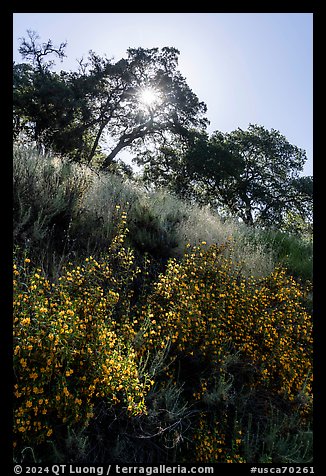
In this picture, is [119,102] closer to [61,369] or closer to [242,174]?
[242,174]

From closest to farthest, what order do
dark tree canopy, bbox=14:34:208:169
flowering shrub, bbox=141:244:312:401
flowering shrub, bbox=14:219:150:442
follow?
flowering shrub, bbox=14:219:150:442
flowering shrub, bbox=141:244:312:401
dark tree canopy, bbox=14:34:208:169

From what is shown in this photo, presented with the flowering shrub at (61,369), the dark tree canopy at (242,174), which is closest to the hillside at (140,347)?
the flowering shrub at (61,369)

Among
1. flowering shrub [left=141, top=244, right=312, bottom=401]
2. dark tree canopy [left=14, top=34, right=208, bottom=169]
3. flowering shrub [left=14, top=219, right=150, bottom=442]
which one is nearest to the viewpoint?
flowering shrub [left=14, top=219, right=150, bottom=442]

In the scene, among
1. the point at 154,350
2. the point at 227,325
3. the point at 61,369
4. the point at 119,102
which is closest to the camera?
the point at 61,369

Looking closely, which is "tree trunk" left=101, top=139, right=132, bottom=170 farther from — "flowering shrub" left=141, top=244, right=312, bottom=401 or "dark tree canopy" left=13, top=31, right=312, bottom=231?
"flowering shrub" left=141, top=244, right=312, bottom=401

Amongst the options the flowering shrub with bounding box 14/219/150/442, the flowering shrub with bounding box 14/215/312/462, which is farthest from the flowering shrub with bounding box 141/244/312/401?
the flowering shrub with bounding box 14/219/150/442

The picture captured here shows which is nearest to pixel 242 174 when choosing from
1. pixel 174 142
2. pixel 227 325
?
pixel 174 142

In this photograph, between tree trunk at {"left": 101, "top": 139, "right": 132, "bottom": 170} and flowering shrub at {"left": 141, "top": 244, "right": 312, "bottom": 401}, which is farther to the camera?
tree trunk at {"left": 101, "top": 139, "right": 132, "bottom": 170}

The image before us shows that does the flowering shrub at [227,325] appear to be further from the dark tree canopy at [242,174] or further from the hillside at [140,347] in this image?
the dark tree canopy at [242,174]

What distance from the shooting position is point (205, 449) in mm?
2508

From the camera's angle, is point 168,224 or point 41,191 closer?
point 41,191

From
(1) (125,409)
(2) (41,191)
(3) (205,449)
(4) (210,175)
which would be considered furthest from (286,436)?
(4) (210,175)
